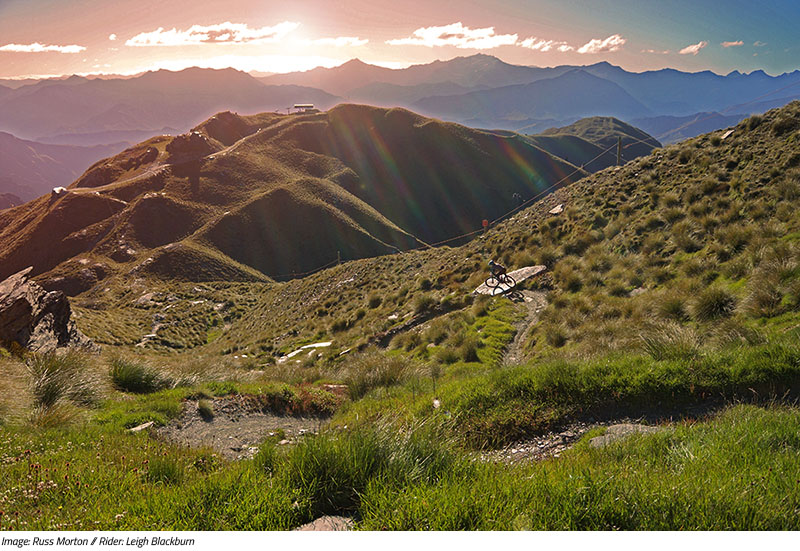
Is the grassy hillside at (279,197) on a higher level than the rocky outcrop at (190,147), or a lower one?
lower

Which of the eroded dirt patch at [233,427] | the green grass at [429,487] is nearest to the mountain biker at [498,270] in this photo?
the eroded dirt patch at [233,427]

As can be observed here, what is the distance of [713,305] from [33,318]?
23.7m

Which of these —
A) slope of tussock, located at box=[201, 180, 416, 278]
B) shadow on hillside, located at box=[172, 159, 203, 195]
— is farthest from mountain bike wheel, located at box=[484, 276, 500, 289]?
shadow on hillside, located at box=[172, 159, 203, 195]

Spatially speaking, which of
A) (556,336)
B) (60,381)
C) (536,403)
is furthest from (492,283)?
(60,381)

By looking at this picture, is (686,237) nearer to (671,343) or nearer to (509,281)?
(509,281)

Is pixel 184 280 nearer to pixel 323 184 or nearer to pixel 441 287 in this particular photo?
pixel 323 184

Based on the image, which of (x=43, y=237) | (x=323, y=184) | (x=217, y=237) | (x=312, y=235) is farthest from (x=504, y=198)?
(x=43, y=237)

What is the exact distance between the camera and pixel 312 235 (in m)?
105

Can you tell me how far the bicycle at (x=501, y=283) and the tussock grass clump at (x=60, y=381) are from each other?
45.0 ft

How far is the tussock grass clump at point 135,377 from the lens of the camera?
954 cm

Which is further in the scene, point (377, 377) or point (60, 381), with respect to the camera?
point (377, 377)

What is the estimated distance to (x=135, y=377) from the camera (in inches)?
381

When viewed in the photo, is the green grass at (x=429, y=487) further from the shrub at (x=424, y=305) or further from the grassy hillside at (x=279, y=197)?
the grassy hillside at (x=279, y=197)

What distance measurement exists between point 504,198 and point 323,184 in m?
67.3
